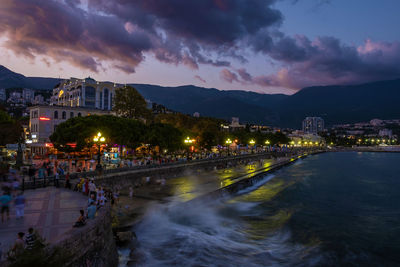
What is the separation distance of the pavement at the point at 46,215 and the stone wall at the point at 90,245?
0.53 metres

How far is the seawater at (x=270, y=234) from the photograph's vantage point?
1387cm

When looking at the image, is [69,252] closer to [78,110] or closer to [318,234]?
[318,234]

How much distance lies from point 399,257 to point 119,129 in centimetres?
3485

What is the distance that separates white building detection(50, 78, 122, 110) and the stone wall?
239 ft

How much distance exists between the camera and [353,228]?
20.0 metres

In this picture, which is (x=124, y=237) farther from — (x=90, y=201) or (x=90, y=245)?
(x=90, y=245)

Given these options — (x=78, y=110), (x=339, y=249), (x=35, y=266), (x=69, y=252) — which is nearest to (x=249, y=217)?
(x=339, y=249)

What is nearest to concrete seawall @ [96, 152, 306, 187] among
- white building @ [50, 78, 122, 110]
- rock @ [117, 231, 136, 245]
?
rock @ [117, 231, 136, 245]

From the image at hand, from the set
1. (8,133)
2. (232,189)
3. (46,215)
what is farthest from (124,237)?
(8,133)

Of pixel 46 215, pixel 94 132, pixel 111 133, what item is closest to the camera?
pixel 46 215

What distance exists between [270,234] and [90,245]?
12386 millimetres

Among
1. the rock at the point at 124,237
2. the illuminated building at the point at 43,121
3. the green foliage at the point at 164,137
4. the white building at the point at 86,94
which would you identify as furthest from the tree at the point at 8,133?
the white building at the point at 86,94

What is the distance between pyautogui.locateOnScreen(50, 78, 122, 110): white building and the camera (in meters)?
80.3

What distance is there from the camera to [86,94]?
265 feet
